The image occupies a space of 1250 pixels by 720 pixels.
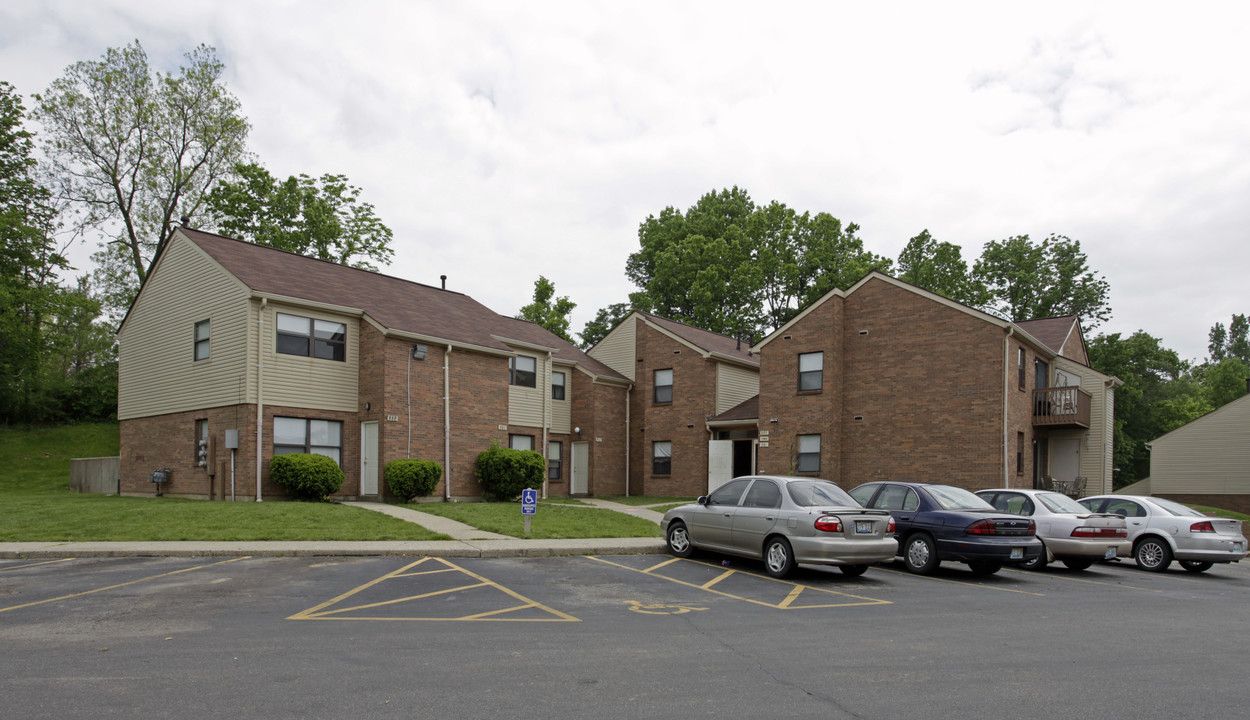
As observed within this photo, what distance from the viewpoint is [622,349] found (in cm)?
3472

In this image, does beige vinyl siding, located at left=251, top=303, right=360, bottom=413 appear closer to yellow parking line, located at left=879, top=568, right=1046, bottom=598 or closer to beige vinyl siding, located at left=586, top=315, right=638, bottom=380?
beige vinyl siding, located at left=586, top=315, right=638, bottom=380

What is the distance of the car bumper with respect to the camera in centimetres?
1176

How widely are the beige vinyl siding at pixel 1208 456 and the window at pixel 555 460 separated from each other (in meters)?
27.2

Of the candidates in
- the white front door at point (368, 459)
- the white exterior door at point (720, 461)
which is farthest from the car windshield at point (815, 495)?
the white exterior door at point (720, 461)

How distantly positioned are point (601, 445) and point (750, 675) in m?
25.7

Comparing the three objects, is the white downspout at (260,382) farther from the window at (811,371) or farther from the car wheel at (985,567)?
the car wheel at (985,567)

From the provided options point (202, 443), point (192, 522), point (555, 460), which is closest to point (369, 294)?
point (202, 443)

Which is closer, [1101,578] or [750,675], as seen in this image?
[750,675]

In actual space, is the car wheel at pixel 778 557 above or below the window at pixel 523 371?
below

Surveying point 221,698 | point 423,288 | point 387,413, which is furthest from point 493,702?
point 423,288

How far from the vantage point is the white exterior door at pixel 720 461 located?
31.0 metres

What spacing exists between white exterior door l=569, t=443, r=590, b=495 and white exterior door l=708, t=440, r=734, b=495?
4.69m

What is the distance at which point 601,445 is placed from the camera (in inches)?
1268

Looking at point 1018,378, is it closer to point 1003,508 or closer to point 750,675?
point 1003,508
